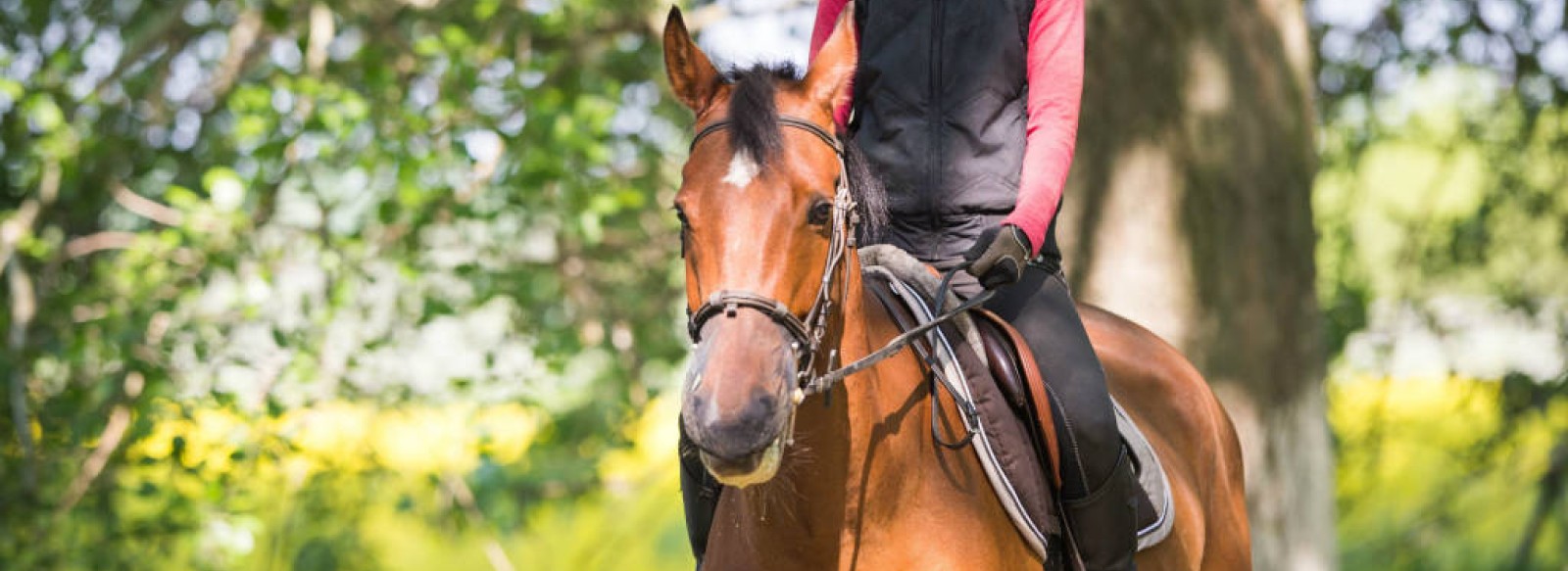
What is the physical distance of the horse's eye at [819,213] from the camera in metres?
2.55

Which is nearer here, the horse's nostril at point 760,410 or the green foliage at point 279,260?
the horse's nostril at point 760,410

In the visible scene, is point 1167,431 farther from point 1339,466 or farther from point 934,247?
point 1339,466

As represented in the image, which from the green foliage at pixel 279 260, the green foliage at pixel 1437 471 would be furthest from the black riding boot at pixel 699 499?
the green foliage at pixel 1437 471

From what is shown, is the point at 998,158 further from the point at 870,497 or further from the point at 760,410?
the point at 760,410

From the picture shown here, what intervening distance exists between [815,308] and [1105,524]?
109 cm

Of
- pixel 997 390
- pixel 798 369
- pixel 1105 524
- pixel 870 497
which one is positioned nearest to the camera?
pixel 798 369

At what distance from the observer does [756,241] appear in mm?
2439

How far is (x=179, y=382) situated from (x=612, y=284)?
3.43 meters

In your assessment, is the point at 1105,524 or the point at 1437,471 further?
the point at 1437,471

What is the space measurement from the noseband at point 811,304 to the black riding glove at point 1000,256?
366mm

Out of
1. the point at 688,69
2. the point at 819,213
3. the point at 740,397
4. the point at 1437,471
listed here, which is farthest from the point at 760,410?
the point at 1437,471

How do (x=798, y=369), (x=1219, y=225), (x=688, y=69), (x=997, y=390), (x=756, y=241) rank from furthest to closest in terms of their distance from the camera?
(x=1219, y=225), (x=997, y=390), (x=688, y=69), (x=798, y=369), (x=756, y=241)

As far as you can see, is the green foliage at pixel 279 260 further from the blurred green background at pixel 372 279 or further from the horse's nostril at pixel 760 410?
the horse's nostril at pixel 760 410

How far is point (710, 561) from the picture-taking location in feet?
9.98
